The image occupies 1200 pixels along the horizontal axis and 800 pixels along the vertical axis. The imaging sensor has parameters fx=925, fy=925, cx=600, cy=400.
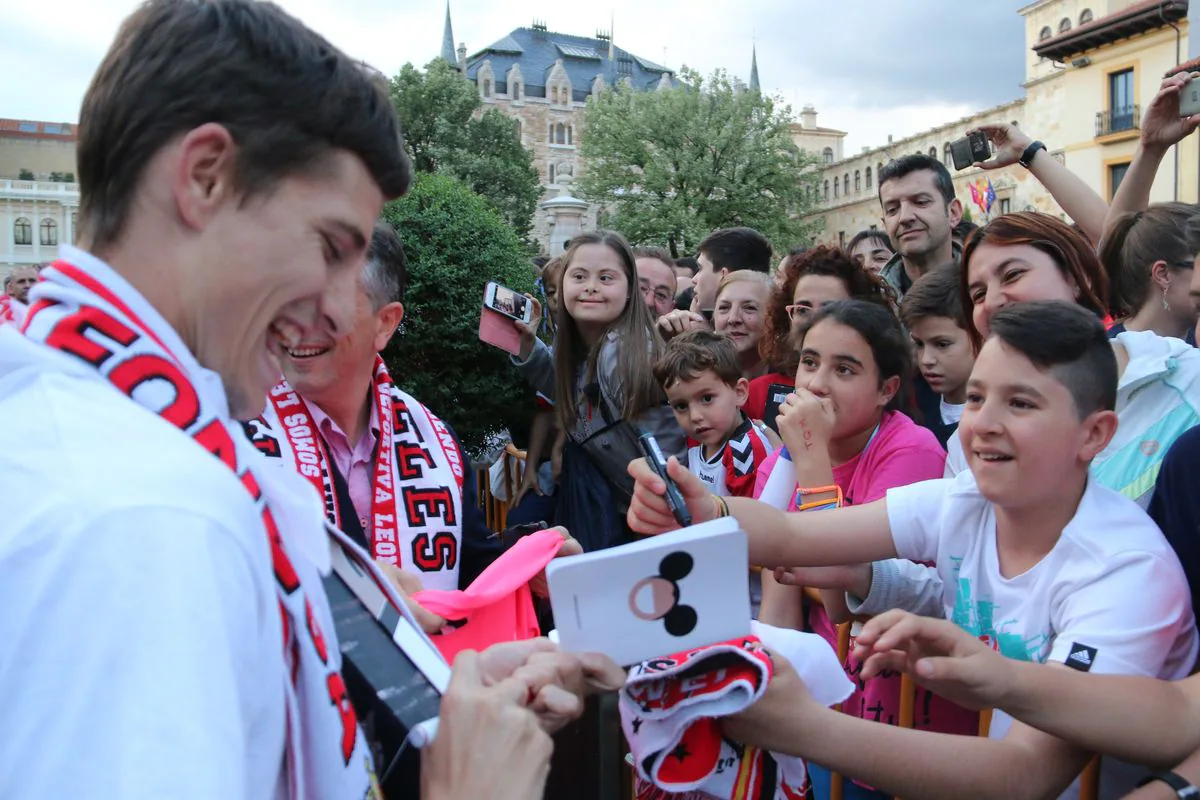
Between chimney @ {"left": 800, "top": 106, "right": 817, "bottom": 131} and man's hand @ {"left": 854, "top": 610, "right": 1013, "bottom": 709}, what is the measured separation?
69252 mm

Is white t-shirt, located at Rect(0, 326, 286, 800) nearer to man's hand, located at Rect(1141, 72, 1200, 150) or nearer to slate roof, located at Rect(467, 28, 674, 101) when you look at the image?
man's hand, located at Rect(1141, 72, 1200, 150)

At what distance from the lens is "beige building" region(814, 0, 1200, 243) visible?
27203 millimetres

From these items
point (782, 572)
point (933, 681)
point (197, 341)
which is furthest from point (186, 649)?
point (782, 572)

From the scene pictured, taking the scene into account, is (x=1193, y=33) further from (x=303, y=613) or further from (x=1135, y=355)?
(x=303, y=613)

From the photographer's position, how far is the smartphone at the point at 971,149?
4.84m

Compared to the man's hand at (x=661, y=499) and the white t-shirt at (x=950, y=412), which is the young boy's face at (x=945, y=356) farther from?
the man's hand at (x=661, y=499)

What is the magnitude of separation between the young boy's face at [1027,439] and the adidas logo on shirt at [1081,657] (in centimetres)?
35

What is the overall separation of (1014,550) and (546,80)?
76.5 meters

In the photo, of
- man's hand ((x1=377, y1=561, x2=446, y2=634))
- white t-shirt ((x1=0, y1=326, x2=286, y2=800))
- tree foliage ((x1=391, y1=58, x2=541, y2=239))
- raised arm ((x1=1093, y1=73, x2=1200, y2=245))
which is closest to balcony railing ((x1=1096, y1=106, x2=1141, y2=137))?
tree foliage ((x1=391, y1=58, x2=541, y2=239))

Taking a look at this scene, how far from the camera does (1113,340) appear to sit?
8.83 ft

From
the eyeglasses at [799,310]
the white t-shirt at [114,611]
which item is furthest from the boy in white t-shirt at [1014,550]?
the eyeglasses at [799,310]

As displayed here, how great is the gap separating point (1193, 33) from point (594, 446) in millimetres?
4406

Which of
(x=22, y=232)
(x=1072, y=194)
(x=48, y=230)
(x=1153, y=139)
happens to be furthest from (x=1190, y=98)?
(x=22, y=232)

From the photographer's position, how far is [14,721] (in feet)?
2.48
